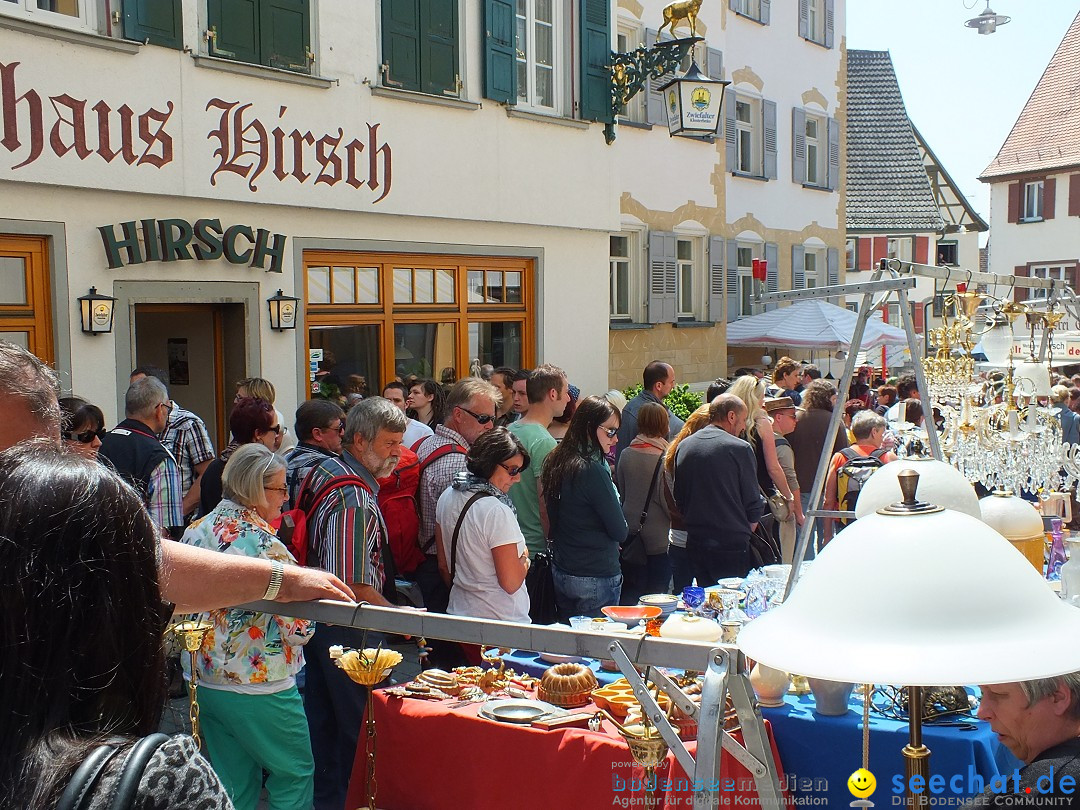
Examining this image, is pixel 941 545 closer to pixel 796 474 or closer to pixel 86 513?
pixel 86 513

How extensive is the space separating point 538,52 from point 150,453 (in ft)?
26.2

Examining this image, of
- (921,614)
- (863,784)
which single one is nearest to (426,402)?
(863,784)

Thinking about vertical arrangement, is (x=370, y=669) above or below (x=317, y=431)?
below

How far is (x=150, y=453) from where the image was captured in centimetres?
621

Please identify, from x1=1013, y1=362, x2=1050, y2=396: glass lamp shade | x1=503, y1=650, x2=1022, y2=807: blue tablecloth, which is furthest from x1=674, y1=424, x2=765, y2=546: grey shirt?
x1=503, y1=650, x2=1022, y2=807: blue tablecloth

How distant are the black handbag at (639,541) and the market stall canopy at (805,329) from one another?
10.6 m

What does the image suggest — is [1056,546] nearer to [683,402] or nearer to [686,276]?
[683,402]

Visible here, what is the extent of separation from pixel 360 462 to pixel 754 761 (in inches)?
146

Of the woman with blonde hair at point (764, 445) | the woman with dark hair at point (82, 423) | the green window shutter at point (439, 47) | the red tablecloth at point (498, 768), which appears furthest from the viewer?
the green window shutter at point (439, 47)

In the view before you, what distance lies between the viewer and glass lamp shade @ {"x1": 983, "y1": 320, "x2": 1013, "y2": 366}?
5855 millimetres

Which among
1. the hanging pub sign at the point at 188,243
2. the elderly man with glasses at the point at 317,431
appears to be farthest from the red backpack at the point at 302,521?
the hanging pub sign at the point at 188,243

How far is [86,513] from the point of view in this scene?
4.49ft

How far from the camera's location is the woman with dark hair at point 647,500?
686 cm

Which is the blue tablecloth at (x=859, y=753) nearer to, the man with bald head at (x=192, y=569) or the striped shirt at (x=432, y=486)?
the man with bald head at (x=192, y=569)
